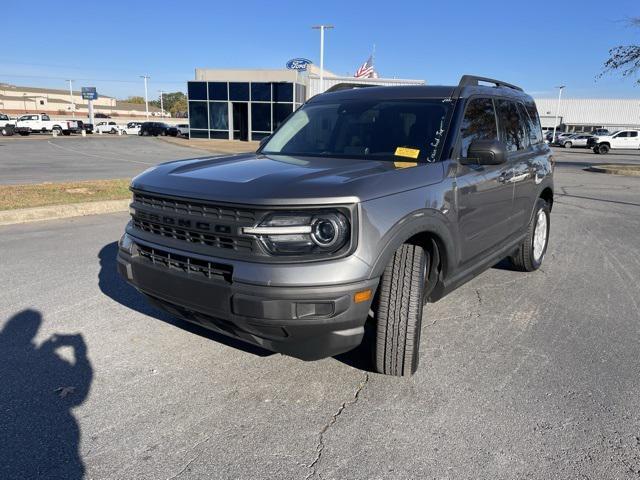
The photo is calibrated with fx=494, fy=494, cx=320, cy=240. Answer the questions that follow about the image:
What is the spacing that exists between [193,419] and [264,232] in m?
1.13

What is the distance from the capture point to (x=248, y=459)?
2457 mm

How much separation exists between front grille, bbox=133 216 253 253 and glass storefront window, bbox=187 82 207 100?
39.0m

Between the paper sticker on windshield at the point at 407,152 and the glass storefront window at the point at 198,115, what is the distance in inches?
1537

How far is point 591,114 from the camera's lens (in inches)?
3169

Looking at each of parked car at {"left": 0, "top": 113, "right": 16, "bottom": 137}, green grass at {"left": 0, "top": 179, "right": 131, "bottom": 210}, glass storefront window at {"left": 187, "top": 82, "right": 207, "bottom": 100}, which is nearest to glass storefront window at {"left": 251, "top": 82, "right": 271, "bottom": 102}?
glass storefront window at {"left": 187, "top": 82, "right": 207, "bottom": 100}

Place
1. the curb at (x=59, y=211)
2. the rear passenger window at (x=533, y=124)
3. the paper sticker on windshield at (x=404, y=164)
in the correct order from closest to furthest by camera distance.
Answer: the paper sticker on windshield at (x=404, y=164), the rear passenger window at (x=533, y=124), the curb at (x=59, y=211)

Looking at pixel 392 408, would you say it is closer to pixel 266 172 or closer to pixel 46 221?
pixel 266 172

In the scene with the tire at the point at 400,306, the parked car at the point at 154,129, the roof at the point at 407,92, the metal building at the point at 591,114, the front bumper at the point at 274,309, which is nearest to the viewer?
the front bumper at the point at 274,309

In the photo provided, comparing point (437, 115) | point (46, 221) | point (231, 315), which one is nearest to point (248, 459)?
point (231, 315)

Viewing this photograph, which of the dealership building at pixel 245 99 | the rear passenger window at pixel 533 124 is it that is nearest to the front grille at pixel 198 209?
the rear passenger window at pixel 533 124

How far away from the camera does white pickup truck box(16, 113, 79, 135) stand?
153 ft

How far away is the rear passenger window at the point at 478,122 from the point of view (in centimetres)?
380

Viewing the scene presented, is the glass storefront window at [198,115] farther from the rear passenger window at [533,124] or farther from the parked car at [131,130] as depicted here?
the rear passenger window at [533,124]

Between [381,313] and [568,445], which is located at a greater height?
[381,313]
